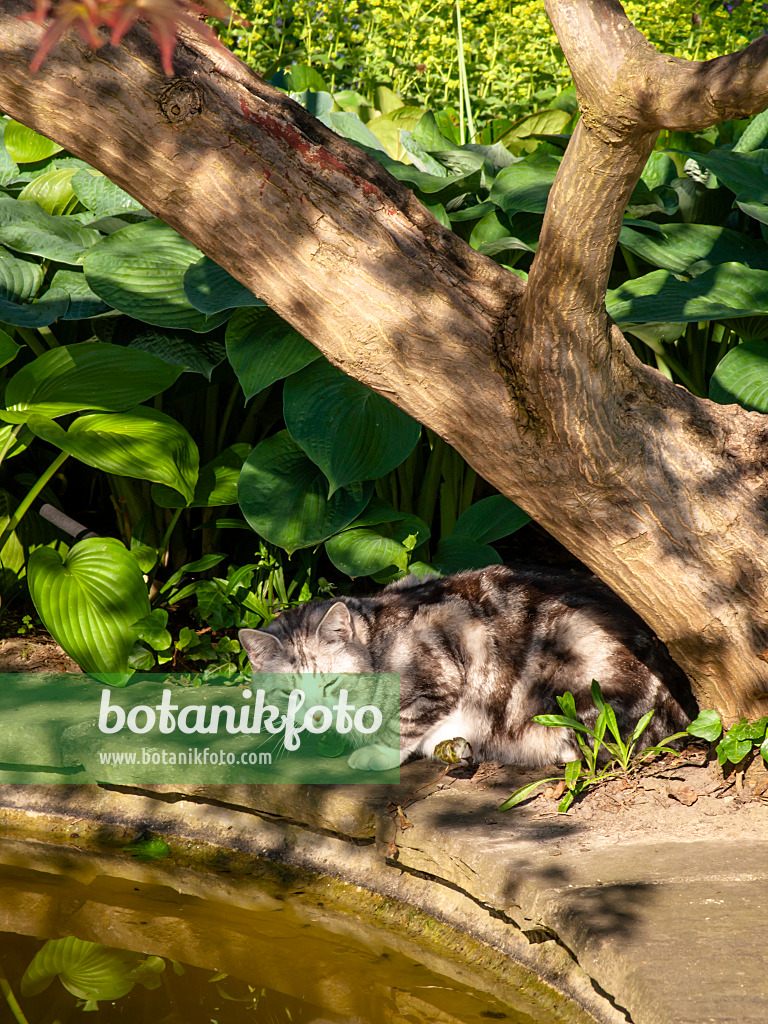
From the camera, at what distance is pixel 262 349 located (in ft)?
10.2

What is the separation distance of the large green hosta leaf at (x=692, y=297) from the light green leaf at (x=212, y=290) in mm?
1129

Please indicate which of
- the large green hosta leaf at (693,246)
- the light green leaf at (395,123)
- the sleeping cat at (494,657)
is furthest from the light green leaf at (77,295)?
the large green hosta leaf at (693,246)

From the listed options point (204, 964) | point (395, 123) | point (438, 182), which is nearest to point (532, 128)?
point (395, 123)

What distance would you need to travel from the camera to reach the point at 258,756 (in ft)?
8.55

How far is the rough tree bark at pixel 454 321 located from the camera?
1993mm

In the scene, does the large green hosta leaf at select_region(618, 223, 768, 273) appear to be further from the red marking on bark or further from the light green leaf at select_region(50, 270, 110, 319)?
the light green leaf at select_region(50, 270, 110, 319)

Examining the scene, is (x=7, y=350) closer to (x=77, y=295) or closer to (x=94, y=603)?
(x=77, y=295)

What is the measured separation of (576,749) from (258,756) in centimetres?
86

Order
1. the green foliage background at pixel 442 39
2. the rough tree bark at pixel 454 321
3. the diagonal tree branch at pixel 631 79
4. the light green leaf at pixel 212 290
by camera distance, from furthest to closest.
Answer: the green foliage background at pixel 442 39 → the light green leaf at pixel 212 290 → the rough tree bark at pixel 454 321 → the diagonal tree branch at pixel 631 79

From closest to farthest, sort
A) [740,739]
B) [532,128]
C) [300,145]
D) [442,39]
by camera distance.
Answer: [300,145] → [740,739] → [532,128] → [442,39]

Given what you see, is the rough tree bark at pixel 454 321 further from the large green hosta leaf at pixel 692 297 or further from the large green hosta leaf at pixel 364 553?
the large green hosta leaf at pixel 364 553

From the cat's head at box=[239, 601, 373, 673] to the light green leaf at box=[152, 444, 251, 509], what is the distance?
0.77 m

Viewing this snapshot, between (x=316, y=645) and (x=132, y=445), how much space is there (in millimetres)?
925

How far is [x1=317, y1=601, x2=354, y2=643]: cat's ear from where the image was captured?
262 cm
